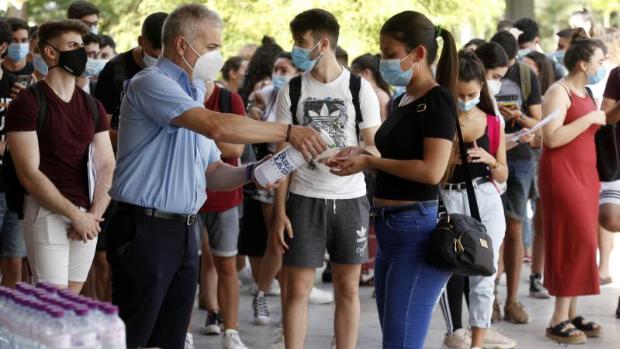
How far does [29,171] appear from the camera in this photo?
6.49m

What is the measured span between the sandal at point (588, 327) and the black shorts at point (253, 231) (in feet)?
9.48

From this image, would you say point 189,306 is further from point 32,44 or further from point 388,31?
point 32,44

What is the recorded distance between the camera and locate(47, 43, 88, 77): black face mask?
6641 mm

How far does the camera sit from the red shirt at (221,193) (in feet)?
26.2

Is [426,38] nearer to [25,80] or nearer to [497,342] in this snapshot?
[497,342]

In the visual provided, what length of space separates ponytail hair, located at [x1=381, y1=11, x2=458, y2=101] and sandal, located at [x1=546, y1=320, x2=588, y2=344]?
3.68m

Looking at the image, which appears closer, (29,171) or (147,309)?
(147,309)

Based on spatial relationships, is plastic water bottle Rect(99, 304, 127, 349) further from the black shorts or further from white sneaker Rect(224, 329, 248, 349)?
the black shorts

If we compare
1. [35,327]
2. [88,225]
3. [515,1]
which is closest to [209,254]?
[88,225]

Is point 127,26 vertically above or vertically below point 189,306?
above

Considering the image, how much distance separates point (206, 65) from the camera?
542 centimetres

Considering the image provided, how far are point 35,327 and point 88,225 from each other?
2.89 meters

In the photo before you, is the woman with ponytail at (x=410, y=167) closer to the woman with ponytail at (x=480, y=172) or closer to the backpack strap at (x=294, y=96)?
the backpack strap at (x=294, y=96)

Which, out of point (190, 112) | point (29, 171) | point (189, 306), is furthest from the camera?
point (29, 171)
